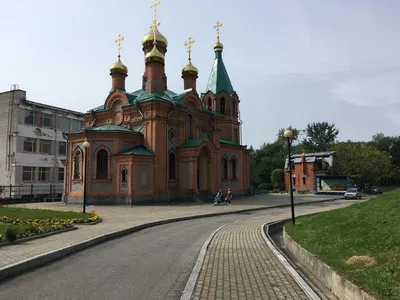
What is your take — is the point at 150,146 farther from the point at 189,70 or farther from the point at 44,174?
the point at 44,174

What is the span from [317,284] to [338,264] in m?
0.64

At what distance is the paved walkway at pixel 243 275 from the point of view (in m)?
5.74

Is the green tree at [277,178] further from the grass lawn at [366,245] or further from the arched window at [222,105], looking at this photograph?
the grass lawn at [366,245]

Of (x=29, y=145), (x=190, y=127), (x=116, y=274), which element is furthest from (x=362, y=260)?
(x=29, y=145)

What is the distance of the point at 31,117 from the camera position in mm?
37656

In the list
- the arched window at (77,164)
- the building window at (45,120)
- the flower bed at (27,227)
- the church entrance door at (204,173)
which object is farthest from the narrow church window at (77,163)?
the flower bed at (27,227)

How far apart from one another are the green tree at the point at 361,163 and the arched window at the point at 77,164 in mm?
37620

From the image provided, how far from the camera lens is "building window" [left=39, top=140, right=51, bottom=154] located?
38719 mm

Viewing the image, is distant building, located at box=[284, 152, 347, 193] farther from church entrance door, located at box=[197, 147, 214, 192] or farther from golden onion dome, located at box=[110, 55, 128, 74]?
golden onion dome, located at box=[110, 55, 128, 74]

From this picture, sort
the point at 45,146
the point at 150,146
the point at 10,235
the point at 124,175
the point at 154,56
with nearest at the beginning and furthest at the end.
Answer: the point at 10,235, the point at 124,175, the point at 150,146, the point at 154,56, the point at 45,146

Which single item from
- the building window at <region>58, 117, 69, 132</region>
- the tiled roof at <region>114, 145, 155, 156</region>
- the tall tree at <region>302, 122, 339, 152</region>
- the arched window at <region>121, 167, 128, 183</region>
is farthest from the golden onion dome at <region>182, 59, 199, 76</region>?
the tall tree at <region>302, 122, 339, 152</region>

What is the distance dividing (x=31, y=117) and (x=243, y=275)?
122 ft

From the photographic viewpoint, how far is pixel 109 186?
91.2ft

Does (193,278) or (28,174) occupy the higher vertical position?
(28,174)
